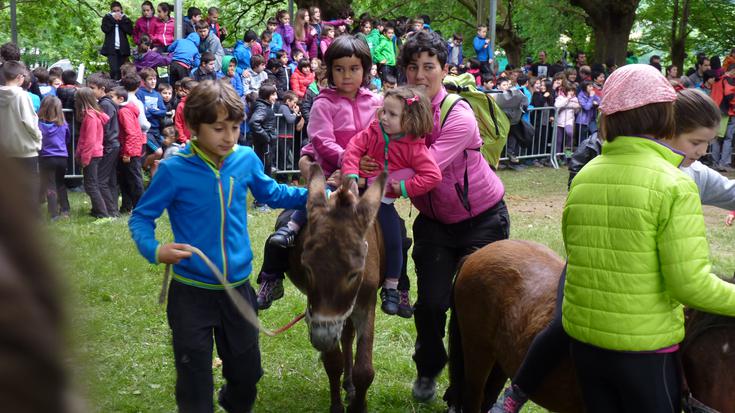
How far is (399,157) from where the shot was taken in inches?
194

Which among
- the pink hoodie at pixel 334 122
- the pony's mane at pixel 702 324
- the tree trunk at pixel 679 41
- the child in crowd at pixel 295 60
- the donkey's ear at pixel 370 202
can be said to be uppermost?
the tree trunk at pixel 679 41

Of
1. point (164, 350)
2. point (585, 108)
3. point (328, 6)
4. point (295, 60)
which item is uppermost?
point (328, 6)

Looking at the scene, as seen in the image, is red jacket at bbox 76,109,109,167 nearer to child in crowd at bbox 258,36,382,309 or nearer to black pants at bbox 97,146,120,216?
black pants at bbox 97,146,120,216

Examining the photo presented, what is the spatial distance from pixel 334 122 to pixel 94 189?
23.8 feet

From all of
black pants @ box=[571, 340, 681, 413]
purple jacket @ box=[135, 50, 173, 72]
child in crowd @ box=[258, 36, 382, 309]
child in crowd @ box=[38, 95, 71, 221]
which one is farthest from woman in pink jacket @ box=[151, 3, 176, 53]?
black pants @ box=[571, 340, 681, 413]

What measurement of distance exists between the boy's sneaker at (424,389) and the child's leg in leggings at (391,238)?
31.5 inches

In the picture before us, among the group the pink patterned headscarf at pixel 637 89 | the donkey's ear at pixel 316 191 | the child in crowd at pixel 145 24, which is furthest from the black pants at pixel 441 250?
the child in crowd at pixel 145 24

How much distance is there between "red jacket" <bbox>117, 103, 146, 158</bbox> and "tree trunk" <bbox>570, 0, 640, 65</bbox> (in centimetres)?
1893

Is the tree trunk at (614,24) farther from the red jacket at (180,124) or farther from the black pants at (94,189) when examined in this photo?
the black pants at (94,189)

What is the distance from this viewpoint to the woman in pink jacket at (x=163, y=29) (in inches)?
648

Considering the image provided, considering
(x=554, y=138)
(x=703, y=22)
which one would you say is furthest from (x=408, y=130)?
(x=703, y=22)

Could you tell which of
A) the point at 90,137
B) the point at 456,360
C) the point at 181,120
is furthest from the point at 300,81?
the point at 456,360

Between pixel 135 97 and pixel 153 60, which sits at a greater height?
pixel 153 60

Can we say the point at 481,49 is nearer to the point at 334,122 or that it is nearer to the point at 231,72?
the point at 231,72
